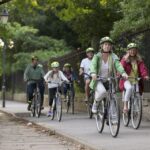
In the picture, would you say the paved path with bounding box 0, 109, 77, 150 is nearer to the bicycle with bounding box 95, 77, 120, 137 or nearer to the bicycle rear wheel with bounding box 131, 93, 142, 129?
the bicycle with bounding box 95, 77, 120, 137

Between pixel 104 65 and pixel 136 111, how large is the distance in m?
1.45

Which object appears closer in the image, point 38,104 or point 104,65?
point 104,65

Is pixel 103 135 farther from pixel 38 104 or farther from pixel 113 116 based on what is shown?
pixel 38 104

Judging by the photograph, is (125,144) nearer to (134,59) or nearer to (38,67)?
(134,59)

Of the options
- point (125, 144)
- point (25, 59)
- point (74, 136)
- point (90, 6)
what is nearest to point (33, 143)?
point (74, 136)

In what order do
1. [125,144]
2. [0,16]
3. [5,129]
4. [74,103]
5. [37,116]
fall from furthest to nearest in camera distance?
[0,16], [74,103], [37,116], [5,129], [125,144]

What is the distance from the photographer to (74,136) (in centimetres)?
1267

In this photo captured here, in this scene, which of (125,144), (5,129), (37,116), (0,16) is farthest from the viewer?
(0,16)

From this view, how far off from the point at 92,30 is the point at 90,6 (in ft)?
8.13

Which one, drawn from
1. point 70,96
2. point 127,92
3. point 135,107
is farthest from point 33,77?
point 135,107

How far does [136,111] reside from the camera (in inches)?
539

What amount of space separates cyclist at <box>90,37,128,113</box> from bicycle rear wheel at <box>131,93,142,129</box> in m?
1.01

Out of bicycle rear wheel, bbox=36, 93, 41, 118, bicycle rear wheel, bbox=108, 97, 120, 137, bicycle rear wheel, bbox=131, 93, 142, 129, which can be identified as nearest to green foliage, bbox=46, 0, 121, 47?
bicycle rear wheel, bbox=36, 93, 41, 118

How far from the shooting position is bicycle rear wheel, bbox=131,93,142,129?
44.3 feet
